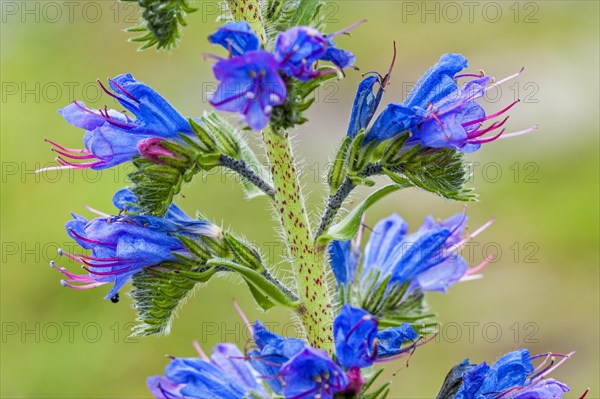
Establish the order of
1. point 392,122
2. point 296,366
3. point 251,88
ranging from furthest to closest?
1. point 392,122
2. point 296,366
3. point 251,88

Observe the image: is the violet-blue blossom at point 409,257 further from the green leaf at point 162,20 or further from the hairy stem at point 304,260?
the green leaf at point 162,20

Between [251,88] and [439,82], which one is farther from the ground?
[439,82]

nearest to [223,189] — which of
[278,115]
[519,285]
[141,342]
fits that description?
[141,342]

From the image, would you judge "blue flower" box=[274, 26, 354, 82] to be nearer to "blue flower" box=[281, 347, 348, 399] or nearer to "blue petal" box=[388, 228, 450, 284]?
"blue flower" box=[281, 347, 348, 399]

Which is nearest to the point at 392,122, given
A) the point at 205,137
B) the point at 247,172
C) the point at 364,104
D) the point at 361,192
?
the point at 364,104

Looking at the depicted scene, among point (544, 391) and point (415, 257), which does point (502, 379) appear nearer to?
point (544, 391)

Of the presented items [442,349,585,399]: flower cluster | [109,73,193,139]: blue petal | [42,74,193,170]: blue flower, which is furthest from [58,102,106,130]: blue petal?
[442,349,585,399]: flower cluster

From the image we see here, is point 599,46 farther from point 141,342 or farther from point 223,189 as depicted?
point 141,342

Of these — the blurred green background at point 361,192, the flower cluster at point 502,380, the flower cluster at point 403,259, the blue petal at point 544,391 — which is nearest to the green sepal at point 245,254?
the flower cluster at point 403,259
